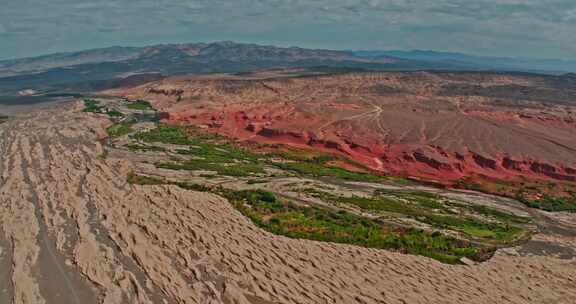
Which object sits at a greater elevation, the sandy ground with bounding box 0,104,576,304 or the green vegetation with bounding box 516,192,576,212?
the sandy ground with bounding box 0,104,576,304

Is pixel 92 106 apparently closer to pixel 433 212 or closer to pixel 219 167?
pixel 219 167

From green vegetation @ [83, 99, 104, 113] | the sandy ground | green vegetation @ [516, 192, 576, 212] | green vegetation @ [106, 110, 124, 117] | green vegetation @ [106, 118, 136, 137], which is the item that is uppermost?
green vegetation @ [83, 99, 104, 113]

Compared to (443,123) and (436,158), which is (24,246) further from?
(443,123)

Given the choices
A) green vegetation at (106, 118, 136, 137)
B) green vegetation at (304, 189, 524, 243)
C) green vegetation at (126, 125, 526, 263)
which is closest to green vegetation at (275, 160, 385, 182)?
green vegetation at (126, 125, 526, 263)

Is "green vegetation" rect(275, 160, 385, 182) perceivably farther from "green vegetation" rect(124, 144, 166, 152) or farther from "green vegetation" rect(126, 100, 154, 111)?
"green vegetation" rect(126, 100, 154, 111)

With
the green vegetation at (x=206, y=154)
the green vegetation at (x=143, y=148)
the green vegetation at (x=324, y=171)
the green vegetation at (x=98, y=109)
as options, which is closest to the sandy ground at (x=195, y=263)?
the green vegetation at (x=206, y=154)

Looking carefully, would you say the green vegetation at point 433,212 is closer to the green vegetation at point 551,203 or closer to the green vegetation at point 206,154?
the green vegetation at point 551,203

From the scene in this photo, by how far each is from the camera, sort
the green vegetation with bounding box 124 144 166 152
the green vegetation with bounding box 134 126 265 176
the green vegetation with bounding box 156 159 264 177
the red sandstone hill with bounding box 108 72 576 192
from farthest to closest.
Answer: the red sandstone hill with bounding box 108 72 576 192, the green vegetation with bounding box 124 144 166 152, the green vegetation with bounding box 134 126 265 176, the green vegetation with bounding box 156 159 264 177

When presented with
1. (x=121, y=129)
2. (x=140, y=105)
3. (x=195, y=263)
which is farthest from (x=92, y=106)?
(x=195, y=263)
